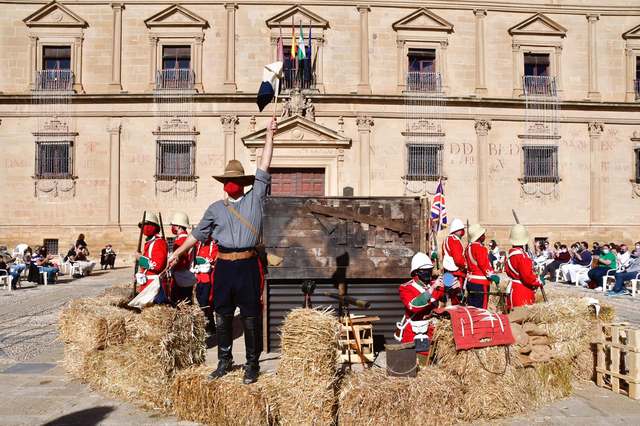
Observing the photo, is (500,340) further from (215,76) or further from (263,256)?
(215,76)

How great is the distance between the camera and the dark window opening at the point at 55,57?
2486 cm

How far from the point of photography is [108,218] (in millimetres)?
24141

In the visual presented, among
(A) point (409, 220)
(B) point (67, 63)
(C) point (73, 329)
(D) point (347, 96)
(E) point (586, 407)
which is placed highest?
(B) point (67, 63)

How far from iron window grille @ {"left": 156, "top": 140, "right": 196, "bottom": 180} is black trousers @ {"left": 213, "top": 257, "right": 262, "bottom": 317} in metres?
19.4

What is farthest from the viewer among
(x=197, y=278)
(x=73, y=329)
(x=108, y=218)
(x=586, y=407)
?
(x=108, y=218)

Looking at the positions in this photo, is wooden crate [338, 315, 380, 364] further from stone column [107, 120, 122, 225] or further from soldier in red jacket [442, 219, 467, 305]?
stone column [107, 120, 122, 225]

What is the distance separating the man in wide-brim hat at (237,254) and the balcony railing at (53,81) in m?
21.8

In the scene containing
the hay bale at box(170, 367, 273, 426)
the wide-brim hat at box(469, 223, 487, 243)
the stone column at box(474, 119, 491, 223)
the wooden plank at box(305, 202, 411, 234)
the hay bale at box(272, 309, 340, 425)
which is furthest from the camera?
the stone column at box(474, 119, 491, 223)

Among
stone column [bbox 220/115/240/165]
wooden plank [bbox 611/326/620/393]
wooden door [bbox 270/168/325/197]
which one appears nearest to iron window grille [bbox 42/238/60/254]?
stone column [bbox 220/115/240/165]

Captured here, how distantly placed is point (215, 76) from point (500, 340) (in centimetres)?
2127

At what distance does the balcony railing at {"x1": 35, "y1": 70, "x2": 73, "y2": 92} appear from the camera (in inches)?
960

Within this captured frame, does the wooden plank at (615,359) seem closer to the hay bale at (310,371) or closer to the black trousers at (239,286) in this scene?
the hay bale at (310,371)

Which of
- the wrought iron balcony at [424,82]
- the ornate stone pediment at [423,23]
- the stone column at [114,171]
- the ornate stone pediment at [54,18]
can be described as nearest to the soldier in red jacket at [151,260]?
the stone column at [114,171]

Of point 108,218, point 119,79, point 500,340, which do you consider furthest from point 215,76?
point 500,340
